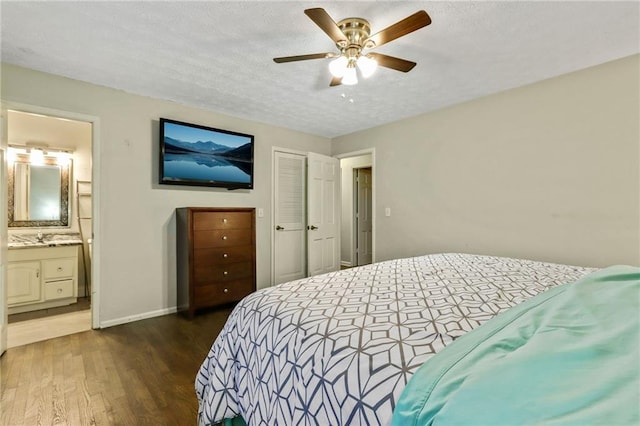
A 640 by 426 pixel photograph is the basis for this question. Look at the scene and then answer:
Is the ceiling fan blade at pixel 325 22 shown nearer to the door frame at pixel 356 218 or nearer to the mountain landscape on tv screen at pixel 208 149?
the mountain landscape on tv screen at pixel 208 149

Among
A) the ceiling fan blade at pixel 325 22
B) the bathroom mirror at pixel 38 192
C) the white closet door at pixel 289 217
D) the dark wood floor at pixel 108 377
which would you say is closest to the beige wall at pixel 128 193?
the dark wood floor at pixel 108 377

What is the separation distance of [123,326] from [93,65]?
7.68ft

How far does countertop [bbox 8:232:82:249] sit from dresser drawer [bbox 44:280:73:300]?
17.9 inches

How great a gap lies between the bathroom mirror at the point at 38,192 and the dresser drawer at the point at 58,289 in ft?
2.74

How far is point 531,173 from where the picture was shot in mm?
2729

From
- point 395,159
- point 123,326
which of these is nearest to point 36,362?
point 123,326

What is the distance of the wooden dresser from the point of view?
302 cm

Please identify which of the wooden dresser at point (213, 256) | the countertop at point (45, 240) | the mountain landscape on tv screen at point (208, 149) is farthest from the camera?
the countertop at point (45, 240)

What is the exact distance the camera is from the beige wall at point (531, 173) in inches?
90.8

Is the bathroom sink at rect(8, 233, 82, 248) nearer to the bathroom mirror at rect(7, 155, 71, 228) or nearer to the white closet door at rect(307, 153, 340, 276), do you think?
the bathroom mirror at rect(7, 155, 71, 228)

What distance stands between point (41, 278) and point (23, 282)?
147mm

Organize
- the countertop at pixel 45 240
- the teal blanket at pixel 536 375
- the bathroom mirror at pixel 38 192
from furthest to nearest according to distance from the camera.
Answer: the bathroom mirror at pixel 38 192 → the countertop at pixel 45 240 → the teal blanket at pixel 536 375

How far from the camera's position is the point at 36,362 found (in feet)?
7.00

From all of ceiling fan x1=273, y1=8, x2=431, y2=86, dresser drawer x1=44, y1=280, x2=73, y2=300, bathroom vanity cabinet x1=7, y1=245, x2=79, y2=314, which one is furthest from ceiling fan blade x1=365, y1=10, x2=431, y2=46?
dresser drawer x1=44, y1=280, x2=73, y2=300
